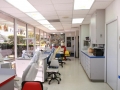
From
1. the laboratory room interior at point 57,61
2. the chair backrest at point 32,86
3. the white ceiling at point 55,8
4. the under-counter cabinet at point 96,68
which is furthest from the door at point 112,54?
the chair backrest at point 32,86

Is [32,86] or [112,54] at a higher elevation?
[112,54]

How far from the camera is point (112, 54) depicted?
355 cm

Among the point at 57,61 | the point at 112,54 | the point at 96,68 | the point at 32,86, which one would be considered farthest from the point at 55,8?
the point at 32,86

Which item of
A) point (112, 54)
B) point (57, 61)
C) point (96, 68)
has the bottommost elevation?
point (96, 68)

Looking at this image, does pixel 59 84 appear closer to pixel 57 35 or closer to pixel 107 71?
pixel 107 71

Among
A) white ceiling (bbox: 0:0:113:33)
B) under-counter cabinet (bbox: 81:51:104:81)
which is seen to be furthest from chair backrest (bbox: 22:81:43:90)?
under-counter cabinet (bbox: 81:51:104:81)

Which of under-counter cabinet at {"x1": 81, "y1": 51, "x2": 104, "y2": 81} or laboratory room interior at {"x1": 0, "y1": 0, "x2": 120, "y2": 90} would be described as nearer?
laboratory room interior at {"x1": 0, "y1": 0, "x2": 120, "y2": 90}

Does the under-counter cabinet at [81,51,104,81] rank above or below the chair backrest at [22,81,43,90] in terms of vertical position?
below

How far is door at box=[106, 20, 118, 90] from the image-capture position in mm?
3297

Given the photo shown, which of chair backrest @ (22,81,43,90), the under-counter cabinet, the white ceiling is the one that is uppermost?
the white ceiling

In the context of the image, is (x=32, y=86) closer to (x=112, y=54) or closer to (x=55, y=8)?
(x=112, y=54)

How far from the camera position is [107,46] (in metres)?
4.07

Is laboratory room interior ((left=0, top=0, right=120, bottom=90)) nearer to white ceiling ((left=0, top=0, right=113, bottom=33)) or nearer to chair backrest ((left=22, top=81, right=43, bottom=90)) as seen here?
white ceiling ((left=0, top=0, right=113, bottom=33))

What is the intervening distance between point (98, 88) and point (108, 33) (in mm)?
1923
